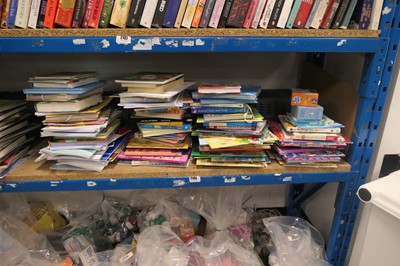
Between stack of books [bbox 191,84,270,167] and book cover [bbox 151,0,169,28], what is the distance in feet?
0.67

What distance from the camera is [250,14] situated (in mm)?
689

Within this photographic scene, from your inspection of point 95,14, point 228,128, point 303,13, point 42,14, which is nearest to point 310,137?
point 228,128

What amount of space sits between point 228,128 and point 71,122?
0.46m

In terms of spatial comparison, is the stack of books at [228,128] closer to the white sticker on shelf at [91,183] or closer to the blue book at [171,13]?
the blue book at [171,13]

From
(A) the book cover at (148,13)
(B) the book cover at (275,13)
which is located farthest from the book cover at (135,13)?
(B) the book cover at (275,13)

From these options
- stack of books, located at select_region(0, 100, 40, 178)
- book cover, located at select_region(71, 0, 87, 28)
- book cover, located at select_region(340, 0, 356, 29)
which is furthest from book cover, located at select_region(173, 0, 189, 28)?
stack of books, located at select_region(0, 100, 40, 178)

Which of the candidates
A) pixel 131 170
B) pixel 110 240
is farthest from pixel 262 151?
pixel 110 240

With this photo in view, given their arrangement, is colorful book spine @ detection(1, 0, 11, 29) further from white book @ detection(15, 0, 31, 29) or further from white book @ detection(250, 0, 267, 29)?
white book @ detection(250, 0, 267, 29)

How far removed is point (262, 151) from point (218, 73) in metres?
0.43

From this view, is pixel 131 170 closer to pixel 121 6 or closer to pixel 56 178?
pixel 56 178

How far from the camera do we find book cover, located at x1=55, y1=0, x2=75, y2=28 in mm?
655

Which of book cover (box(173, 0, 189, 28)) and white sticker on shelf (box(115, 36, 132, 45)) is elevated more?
book cover (box(173, 0, 189, 28))

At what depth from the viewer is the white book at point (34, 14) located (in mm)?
654

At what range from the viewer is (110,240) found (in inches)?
43.4
